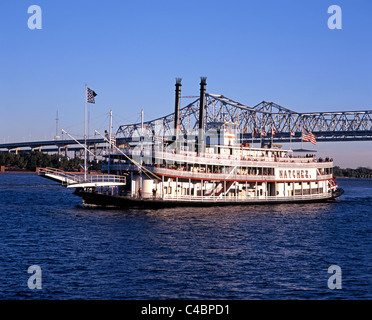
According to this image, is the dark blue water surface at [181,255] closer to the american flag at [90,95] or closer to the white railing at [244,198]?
the white railing at [244,198]

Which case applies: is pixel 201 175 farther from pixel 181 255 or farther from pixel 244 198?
pixel 181 255

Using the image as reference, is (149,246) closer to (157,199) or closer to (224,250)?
(224,250)

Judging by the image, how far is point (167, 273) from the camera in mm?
28047

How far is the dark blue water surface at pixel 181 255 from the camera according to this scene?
976 inches

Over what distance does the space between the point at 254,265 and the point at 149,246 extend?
880 centimetres

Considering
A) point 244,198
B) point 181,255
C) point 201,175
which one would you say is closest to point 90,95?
point 201,175

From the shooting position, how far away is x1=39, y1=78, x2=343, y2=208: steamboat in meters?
58.9

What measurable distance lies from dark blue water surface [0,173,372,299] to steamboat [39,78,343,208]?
3297 mm

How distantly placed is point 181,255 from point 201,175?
29.8m

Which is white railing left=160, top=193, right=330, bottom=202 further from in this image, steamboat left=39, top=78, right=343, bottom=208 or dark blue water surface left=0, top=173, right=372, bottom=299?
dark blue water surface left=0, top=173, right=372, bottom=299

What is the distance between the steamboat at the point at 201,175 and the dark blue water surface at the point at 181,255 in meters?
3.30

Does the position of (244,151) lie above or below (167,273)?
above

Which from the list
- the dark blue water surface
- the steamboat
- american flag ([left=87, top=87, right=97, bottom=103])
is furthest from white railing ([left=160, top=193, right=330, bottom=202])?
american flag ([left=87, top=87, right=97, bottom=103])
